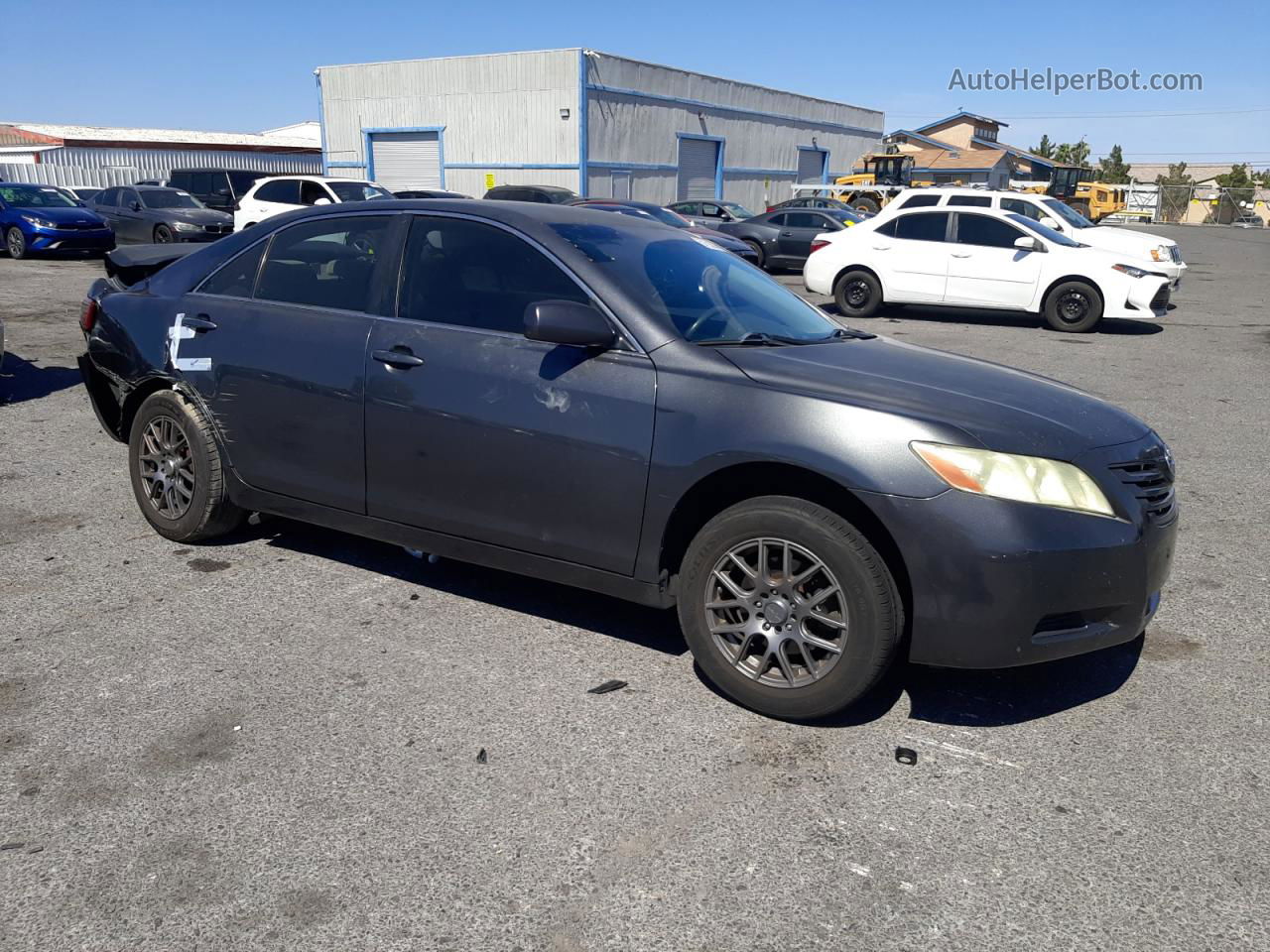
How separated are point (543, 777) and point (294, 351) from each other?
2.27 meters

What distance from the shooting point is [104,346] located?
527cm

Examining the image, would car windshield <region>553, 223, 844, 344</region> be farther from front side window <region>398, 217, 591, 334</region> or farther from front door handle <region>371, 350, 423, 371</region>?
front door handle <region>371, 350, 423, 371</region>

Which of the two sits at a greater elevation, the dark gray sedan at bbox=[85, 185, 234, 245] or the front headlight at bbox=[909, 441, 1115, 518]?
the front headlight at bbox=[909, 441, 1115, 518]

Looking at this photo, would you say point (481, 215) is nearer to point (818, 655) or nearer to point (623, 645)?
point (623, 645)

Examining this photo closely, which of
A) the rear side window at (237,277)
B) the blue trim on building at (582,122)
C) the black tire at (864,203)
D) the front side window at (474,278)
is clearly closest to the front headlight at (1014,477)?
the front side window at (474,278)

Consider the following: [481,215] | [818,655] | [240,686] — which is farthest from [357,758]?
[481,215]

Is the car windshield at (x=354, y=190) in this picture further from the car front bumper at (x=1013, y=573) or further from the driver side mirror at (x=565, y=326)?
the car front bumper at (x=1013, y=573)

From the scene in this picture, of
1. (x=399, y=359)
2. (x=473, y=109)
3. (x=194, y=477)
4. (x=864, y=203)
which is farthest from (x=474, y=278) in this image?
(x=864, y=203)

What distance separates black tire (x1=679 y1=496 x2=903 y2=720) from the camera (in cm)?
331

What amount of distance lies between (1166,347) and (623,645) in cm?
1120

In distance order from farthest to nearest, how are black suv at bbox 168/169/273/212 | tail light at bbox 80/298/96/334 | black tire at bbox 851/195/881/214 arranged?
black tire at bbox 851/195/881/214, black suv at bbox 168/169/273/212, tail light at bbox 80/298/96/334

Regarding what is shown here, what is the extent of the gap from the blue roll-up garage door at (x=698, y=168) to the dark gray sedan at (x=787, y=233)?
17134mm

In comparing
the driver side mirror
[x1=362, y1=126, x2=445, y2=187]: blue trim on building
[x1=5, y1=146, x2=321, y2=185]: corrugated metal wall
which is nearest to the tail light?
the driver side mirror

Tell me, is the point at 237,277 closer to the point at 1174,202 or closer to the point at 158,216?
the point at 158,216
